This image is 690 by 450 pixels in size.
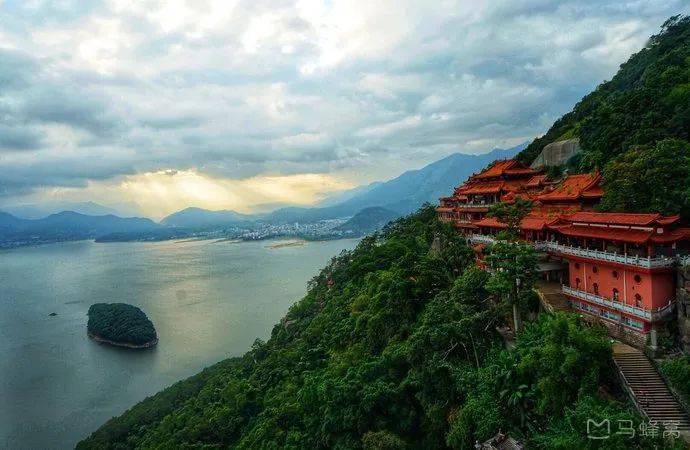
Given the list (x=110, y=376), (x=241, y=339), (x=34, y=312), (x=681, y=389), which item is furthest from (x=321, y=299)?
(x=34, y=312)

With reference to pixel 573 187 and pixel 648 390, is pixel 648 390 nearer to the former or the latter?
pixel 648 390

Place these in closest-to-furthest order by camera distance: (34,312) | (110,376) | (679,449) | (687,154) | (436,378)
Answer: (679,449)
(436,378)
(687,154)
(110,376)
(34,312)

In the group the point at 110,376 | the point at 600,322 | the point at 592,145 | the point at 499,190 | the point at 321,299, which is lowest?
the point at 110,376

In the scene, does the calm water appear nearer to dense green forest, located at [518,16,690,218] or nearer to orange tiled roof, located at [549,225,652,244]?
orange tiled roof, located at [549,225,652,244]

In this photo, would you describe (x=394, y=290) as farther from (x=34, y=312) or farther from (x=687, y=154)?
(x=34, y=312)

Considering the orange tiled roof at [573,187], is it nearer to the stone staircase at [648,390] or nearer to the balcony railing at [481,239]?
the balcony railing at [481,239]

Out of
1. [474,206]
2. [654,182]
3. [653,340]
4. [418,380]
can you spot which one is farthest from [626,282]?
[474,206]

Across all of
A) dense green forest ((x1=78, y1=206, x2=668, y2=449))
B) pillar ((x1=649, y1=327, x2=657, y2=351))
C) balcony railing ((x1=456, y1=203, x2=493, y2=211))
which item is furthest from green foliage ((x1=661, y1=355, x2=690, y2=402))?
balcony railing ((x1=456, y1=203, x2=493, y2=211))

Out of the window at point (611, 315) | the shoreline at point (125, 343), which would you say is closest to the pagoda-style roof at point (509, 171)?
the window at point (611, 315)
